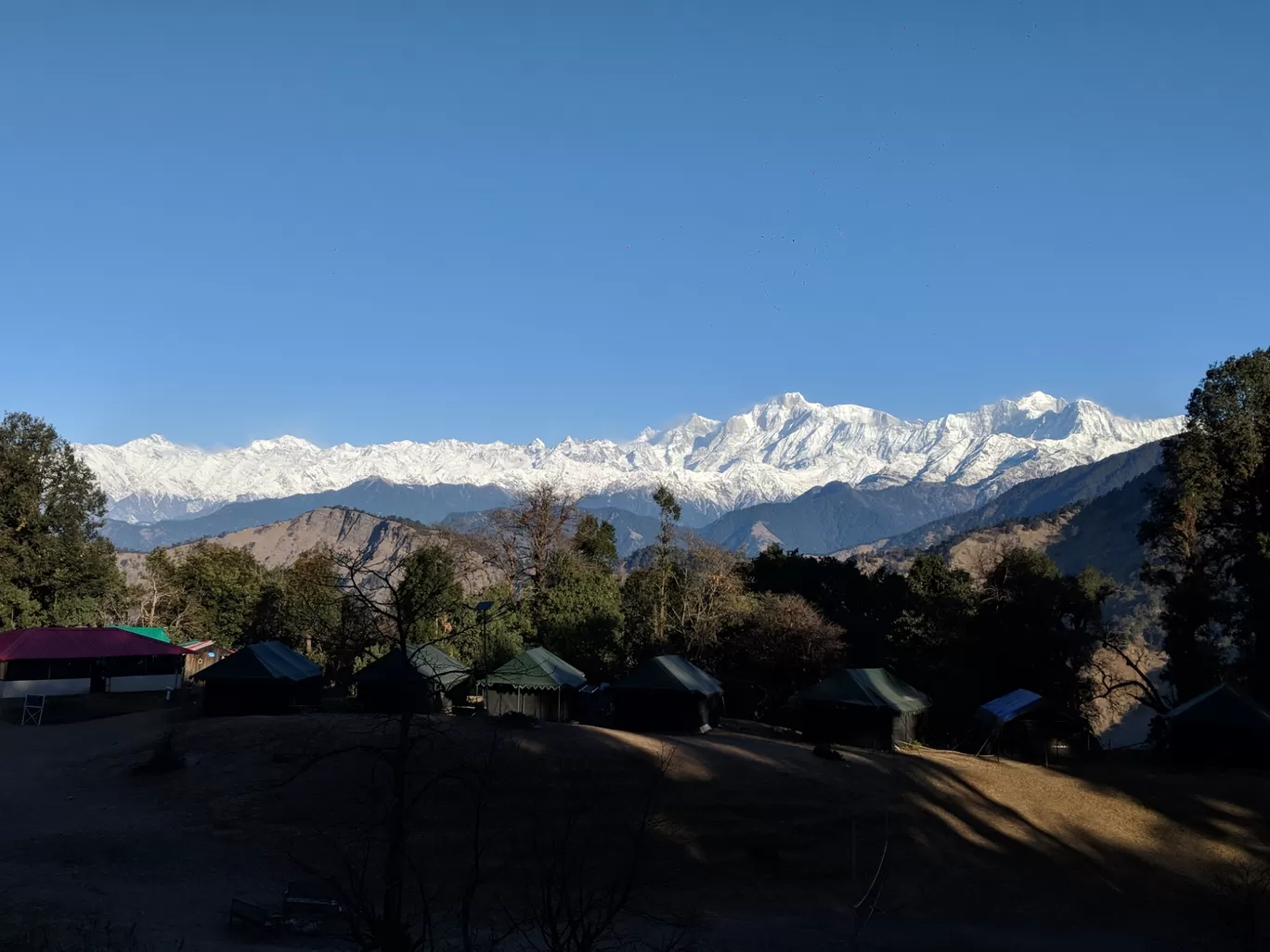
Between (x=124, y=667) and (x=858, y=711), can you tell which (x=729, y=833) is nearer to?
(x=858, y=711)

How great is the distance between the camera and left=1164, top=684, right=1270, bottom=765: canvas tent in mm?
32938

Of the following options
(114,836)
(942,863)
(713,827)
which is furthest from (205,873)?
(942,863)

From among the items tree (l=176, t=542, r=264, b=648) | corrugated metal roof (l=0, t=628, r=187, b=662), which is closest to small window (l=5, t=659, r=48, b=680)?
corrugated metal roof (l=0, t=628, r=187, b=662)

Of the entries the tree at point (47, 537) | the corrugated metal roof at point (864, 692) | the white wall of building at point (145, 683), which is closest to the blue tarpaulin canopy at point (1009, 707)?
the corrugated metal roof at point (864, 692)

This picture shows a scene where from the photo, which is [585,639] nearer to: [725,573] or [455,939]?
[725,573]

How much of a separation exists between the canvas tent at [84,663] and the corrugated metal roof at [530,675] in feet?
54.3

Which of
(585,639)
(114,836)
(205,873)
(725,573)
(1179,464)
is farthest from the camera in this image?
(725,573)

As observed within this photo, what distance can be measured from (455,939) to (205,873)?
6018 millimetres

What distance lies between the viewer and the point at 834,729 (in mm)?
36594

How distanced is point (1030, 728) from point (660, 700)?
44.6 ft

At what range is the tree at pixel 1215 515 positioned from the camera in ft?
135

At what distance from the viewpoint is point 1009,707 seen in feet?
120

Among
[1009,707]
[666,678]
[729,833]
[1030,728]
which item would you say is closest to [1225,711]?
[1030,728]

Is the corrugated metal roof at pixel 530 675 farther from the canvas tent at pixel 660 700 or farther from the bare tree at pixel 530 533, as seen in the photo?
the bare tree at pixel 530 533
